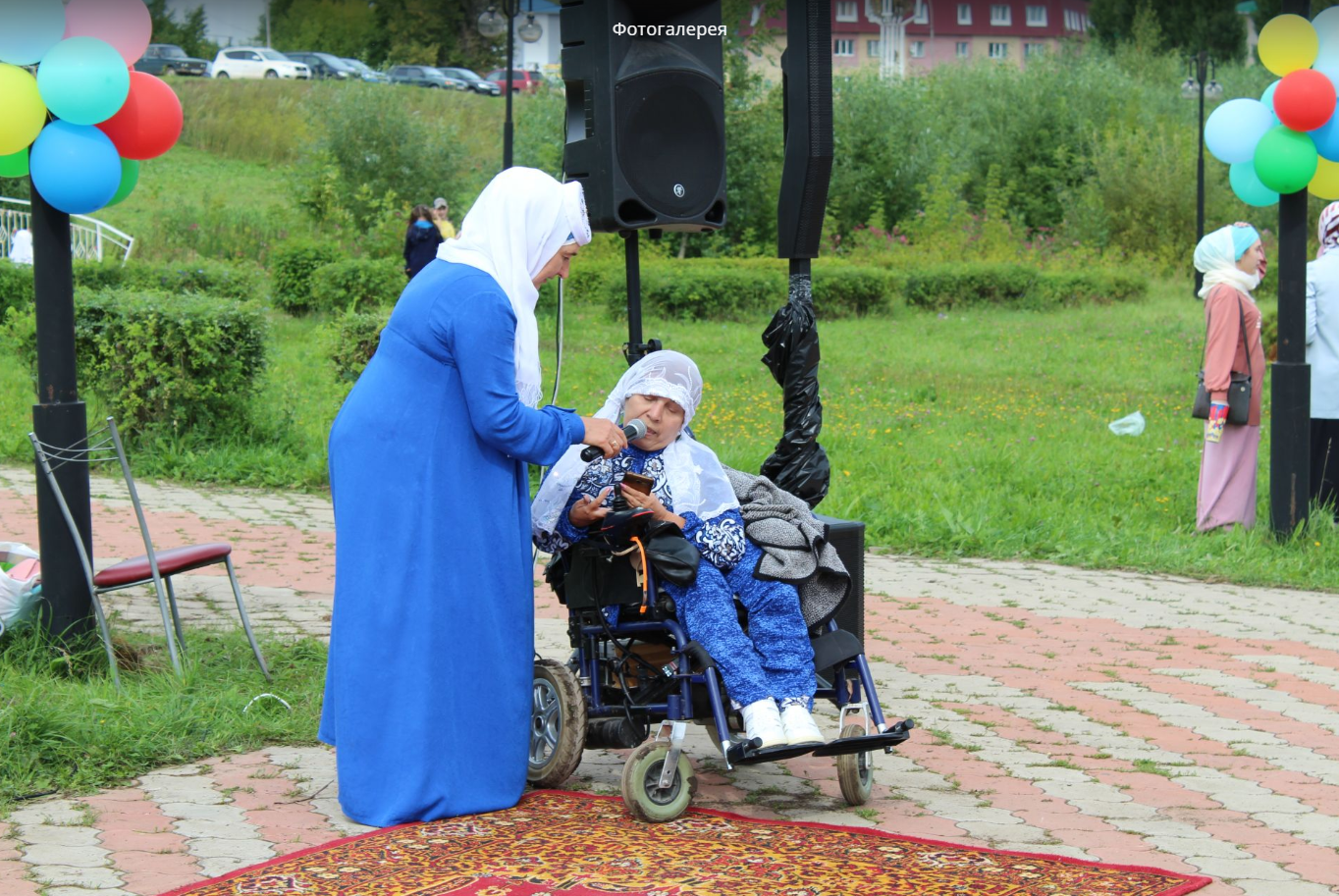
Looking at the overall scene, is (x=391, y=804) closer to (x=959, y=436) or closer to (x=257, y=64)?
(x=959, y=436)

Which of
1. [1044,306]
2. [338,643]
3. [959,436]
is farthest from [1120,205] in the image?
[338,643]

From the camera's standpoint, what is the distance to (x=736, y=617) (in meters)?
4.36

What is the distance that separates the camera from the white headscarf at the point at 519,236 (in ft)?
14.1

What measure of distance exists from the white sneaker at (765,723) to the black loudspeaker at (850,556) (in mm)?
740

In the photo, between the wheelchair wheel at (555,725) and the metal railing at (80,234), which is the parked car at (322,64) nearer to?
the metal railing at (80,234)

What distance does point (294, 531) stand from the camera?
895 centimetres

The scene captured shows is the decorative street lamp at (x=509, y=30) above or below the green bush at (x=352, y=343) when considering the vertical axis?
above

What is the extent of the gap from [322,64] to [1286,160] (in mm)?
44895

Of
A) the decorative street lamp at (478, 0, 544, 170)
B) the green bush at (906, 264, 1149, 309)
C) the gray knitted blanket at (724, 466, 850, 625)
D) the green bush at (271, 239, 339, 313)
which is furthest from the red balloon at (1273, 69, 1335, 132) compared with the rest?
the green bush at (906, 264, 1149, 309)

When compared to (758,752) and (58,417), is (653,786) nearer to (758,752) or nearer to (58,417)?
(758,752)

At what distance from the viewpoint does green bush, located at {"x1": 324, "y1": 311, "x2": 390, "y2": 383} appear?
1220cm

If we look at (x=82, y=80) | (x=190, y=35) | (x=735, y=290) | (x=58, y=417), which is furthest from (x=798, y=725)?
(x=190, y=35)

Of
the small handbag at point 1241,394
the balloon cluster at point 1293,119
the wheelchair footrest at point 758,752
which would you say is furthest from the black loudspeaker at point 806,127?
the small handbag at point 1241,394

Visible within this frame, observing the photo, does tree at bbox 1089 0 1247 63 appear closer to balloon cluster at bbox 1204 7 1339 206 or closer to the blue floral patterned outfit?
balloon cluster at bbox 1204 7 1339 206
